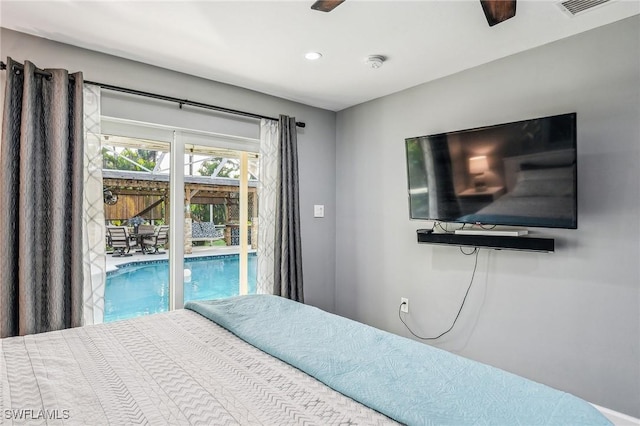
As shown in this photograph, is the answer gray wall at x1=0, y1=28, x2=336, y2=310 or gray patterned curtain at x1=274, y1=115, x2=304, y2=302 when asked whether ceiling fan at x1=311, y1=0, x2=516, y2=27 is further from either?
gray patterned curtain at x1=274, y1=115, x2=304, y2=302

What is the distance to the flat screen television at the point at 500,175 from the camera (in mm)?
2047

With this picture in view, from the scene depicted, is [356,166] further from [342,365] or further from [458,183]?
[342,365]

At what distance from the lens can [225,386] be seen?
1.19 m

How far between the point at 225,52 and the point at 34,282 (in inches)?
72.2

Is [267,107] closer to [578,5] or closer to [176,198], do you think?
[176,198]

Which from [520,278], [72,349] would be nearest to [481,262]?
[520,278]

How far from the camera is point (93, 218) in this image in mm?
2400

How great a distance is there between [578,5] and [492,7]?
0.60 metres

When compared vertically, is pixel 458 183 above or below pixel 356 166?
below

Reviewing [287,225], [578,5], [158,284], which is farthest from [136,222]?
[578,5]

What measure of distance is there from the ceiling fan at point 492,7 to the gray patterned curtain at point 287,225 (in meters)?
1.74

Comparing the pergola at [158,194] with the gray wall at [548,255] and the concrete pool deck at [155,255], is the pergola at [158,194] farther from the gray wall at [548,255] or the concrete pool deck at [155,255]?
the gray wall at [548,255]

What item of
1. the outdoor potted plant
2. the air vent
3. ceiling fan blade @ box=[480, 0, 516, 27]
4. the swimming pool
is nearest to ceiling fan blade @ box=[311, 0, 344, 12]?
ceiling fan blade @ box=[480, 0, 516, 27]

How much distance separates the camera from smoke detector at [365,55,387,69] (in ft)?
8.23
